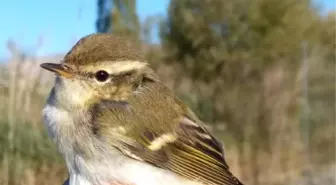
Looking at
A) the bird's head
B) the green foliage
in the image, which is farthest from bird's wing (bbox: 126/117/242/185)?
the green foliage

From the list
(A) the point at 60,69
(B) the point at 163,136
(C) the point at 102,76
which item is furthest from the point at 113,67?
(B) the point at 163,136

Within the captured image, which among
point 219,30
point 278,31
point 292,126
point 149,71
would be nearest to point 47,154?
point 149,71

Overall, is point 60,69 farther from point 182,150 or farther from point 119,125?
point 182,150

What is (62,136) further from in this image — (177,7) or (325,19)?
(325,19)

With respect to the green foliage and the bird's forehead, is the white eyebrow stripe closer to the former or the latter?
the bird's forehead

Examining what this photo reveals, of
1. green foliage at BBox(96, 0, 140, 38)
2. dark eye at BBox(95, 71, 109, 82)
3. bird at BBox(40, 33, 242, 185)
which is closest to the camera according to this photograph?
bird at BBox(40, 33, 242, 185)

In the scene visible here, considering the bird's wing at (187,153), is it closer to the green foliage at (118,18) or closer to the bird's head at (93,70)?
the bird's head at (93,70)

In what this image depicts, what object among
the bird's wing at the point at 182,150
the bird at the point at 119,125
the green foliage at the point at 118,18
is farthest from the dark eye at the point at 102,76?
the green foliage at the point at 118,18
